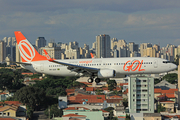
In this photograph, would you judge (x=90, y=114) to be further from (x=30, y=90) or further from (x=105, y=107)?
(x=30, y=90)

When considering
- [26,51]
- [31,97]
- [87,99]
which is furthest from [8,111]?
[26,51]

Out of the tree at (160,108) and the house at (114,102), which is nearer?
the tree at (160,108)

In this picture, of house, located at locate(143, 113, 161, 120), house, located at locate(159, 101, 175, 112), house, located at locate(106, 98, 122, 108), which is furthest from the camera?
house, located at locate(106, 98, 122, 108)

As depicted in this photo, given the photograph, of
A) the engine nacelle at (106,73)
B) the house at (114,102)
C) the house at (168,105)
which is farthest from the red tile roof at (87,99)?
the engine nacelle at (106,73)

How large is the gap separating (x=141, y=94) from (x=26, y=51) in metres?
49.6

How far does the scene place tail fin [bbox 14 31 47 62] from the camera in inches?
3039

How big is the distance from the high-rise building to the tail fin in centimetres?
4342

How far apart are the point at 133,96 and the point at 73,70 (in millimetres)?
47228

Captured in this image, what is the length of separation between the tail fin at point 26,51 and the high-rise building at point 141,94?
142 feet

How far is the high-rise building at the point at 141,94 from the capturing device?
11100cm

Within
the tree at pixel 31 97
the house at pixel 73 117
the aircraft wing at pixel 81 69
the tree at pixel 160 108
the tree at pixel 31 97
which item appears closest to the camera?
the aircraft wing at pixel 81 69

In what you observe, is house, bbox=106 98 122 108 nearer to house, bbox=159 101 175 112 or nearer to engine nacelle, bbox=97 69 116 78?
house, bbox=159 101 175 112

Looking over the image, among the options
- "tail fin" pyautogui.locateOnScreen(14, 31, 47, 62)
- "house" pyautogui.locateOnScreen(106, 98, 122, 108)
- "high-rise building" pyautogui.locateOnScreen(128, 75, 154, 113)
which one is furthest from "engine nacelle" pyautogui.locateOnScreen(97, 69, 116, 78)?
"house" pyautogui.locateOnScreen(106, 98, 122, 108)

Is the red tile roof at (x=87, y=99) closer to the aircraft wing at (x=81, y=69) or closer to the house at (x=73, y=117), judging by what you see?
the house at (x=73, y=117)
